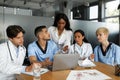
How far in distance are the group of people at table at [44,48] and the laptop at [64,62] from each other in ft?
0.51

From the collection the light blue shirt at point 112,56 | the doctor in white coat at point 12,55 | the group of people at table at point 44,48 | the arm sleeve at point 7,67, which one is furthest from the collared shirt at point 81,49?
the arm sleeve at point 7,67

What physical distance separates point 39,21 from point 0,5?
3.82 feet

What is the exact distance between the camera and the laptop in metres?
1.55

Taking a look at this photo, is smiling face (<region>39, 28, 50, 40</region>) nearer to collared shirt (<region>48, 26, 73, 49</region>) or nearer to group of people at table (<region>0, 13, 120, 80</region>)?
group of people at table (<region>0, 13, 120, 80</region>)

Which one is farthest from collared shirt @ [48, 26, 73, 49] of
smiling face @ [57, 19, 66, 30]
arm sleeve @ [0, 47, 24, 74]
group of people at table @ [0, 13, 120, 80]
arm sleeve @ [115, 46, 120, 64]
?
arm sleeve @ [0, 47, 24, 74]

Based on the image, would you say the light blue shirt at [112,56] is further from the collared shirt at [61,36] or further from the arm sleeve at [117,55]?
the collared shirt at [61,36]

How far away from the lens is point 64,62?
5.30 feet

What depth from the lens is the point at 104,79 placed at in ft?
4.33

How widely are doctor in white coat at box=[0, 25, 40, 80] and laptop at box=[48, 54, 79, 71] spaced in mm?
236

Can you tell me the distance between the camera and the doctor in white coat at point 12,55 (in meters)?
1.61

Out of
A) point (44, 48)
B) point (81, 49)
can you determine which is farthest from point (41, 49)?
point (81, 49)

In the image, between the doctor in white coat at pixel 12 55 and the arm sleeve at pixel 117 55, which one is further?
the arm sleeve at pixel 117 55

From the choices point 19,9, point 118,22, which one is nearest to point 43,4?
point 19,9

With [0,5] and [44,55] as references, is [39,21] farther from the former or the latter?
[44,55]
